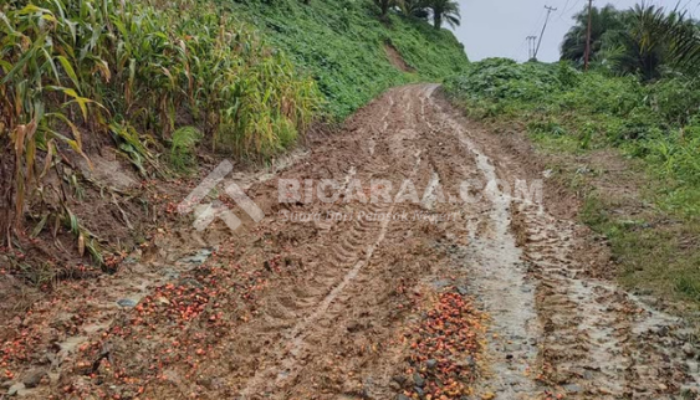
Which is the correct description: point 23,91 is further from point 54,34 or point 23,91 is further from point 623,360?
point 623,360

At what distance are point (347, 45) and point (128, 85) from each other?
16721mm

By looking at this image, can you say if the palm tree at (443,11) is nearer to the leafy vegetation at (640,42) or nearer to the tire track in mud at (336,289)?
the leafy vegetation at (640,42)

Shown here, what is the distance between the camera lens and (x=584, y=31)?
1318 inches

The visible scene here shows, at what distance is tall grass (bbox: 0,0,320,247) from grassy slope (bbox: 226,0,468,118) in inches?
136

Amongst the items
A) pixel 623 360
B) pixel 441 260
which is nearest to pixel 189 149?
pixel 441 260

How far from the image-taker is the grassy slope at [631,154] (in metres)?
3.85

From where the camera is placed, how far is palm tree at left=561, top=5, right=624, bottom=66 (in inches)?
1286

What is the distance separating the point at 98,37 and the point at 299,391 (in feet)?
12.2

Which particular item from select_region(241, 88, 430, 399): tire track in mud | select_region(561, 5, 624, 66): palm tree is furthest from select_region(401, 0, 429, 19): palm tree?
select_region(241, 88, 430, 399): tire track in mud

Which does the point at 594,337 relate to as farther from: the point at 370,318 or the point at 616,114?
the point at 616,114

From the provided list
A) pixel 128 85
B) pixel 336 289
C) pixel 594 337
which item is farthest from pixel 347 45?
pixel 594 337

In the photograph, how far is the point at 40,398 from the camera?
236cm

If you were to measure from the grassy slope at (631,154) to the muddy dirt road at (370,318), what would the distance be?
0.44m

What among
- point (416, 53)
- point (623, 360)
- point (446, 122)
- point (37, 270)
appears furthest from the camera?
point (416, 53)
